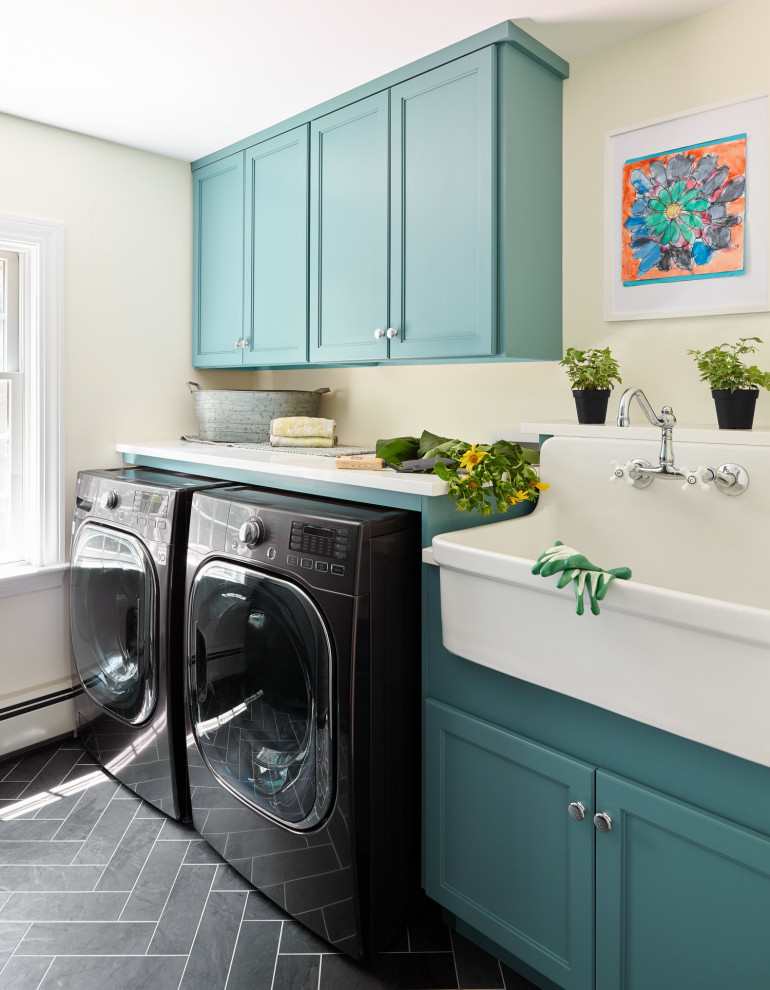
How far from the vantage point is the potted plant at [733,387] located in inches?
62.7

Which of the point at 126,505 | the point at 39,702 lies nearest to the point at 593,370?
the point at 126,505

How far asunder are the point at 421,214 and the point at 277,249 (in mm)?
719

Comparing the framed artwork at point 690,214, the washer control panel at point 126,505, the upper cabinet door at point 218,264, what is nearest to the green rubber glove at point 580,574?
the framed artwork at point 690,214

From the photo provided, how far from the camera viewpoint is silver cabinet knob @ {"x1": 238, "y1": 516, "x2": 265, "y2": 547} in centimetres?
176

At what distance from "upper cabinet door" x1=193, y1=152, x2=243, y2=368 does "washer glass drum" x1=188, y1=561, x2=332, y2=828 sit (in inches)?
49.4

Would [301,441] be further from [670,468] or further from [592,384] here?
[670,468]

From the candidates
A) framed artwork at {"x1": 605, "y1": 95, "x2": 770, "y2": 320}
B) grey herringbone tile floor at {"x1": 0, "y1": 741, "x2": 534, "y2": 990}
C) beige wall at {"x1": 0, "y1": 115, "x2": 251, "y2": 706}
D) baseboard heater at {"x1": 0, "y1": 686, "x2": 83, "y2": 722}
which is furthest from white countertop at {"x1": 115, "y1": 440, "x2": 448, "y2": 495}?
grey herringbone tile floor at {"x1": 0, "y1": 741, "x2": 534, "y2": 990}

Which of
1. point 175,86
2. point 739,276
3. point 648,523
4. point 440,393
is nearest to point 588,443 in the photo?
point 648,523

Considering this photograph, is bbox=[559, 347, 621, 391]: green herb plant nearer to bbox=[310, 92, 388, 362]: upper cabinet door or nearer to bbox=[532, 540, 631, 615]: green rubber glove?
bbox=[310, 92, 388, 362]: upper cabinet door

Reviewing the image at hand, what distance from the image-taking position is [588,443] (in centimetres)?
179

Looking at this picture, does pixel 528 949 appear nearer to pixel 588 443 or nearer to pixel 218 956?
pixel 218 956

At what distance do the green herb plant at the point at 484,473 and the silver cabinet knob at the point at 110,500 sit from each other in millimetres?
967

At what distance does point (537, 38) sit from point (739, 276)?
0.85 m

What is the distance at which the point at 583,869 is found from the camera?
1.40 m
